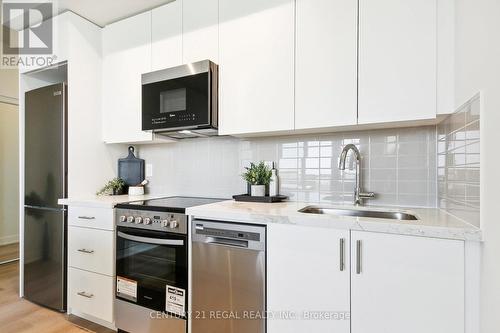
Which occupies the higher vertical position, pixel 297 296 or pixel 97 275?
pixel 297 296

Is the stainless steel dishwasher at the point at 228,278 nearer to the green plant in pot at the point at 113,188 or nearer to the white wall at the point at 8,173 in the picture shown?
the green plant in pot at the point at 113,188

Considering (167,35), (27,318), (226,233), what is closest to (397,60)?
(226,233)

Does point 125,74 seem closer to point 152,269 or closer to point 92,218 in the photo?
point 92,218

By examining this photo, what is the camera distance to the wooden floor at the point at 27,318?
192 centimetres

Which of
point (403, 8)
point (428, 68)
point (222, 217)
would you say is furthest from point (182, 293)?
point (403, 8)

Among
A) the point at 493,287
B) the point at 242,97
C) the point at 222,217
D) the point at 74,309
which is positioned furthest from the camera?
the point at 74,309

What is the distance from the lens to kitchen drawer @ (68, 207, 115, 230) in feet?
6.24

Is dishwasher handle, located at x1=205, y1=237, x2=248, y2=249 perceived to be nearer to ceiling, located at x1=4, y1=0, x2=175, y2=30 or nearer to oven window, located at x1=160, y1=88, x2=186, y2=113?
oven window, located at x1=160, y1=88, x2=186, y2=113

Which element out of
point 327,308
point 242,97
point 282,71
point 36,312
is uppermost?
point 282,71

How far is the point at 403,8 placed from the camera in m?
1.35

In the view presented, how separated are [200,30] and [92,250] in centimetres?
177

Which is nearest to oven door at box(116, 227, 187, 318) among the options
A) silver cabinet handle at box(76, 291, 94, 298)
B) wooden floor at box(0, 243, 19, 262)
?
silver cabinet handle at box(76, 291, 94, 298)

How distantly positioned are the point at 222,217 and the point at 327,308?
0.67 metres

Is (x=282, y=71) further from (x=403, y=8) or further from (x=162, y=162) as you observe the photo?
(x=162, y=162)
